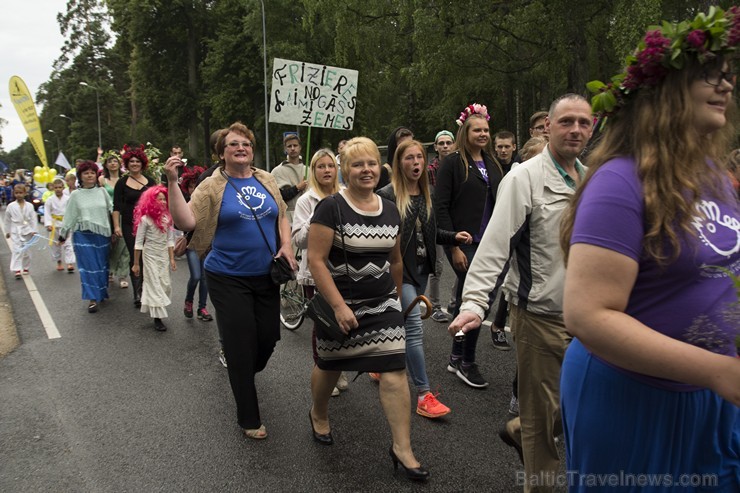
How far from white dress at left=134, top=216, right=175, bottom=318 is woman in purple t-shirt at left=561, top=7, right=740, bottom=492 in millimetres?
6072

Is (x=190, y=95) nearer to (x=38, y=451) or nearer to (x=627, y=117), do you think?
(x=38, y=451)

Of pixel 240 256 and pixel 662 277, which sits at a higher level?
pixel 662 277

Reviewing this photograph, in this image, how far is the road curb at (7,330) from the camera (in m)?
6.17

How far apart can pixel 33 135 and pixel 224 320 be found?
22.1 m

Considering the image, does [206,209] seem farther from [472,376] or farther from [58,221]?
[58,221]

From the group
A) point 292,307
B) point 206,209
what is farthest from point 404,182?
point 292,307

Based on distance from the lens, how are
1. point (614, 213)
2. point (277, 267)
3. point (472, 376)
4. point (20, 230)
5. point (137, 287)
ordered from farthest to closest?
1. point (20, 230)
2. point (137, 287)
3. point (472, 376)
4. point (277, 267)
5. point (614, 213)

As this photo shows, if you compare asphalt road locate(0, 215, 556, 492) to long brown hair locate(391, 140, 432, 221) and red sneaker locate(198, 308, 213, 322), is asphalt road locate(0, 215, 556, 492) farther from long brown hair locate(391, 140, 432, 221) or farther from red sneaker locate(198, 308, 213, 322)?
long brown hair locate(391, 140, 432, 221)

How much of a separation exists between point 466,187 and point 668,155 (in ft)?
11.7

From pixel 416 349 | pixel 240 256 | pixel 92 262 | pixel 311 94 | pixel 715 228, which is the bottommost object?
pixel 416 349

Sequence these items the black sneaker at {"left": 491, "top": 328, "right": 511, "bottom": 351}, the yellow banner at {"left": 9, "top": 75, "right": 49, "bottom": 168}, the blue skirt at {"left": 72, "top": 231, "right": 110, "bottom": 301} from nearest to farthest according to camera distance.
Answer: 1. the black sneaker at {"left": 491, "top": 328, "right": 511, "bottom": 351}
2. the blue skirt at {"left": 72, "top": 231, "right": 110, "bottom": 301}
3. the yellow banner at {"left": 9, "top": 75, "right": 49, "bottom": 168}

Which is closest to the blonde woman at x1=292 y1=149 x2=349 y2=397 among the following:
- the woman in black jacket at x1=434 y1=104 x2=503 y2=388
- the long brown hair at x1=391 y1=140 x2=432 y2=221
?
the long brown hair at x1=391 y1=140 x2=432 y2=221

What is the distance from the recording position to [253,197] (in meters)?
4.12

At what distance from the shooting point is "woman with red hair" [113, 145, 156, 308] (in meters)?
7.68
